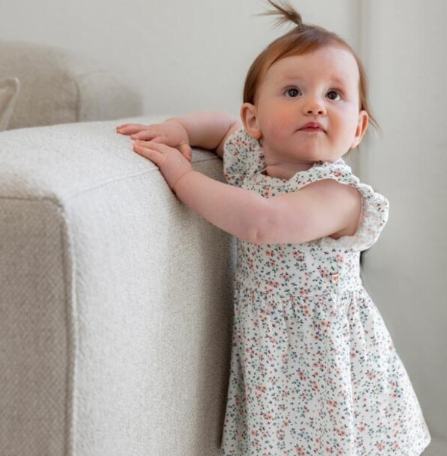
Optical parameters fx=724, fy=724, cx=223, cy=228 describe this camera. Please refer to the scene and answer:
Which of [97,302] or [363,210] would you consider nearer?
[97,302]

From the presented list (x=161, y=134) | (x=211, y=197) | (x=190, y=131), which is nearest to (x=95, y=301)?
(x=211, y=197)

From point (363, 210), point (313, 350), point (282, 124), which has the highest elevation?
point (282, 124)

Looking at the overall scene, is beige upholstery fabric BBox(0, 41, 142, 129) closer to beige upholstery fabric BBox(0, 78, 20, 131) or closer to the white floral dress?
beige upholstery fabric BBox(0, 78, 20, 131)

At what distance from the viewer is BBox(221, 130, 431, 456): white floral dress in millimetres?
992

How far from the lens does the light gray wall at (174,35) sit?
1513 mm

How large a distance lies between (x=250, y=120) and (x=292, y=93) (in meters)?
0.09

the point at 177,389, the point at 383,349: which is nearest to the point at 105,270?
the point at 177,389

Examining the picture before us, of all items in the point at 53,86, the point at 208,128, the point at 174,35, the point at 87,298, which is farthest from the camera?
the point at 174,35

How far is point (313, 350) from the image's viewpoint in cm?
100

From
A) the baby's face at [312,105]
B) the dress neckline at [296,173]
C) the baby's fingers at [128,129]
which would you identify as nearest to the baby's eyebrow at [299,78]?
the baby's face at [312,105]

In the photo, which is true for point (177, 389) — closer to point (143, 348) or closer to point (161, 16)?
point (143, 348)

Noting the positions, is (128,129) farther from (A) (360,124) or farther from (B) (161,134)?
(A) (360,124)

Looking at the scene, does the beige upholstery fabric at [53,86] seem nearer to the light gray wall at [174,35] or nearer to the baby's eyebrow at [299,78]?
the light gray wall at [174,35]

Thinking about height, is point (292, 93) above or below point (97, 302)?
above
